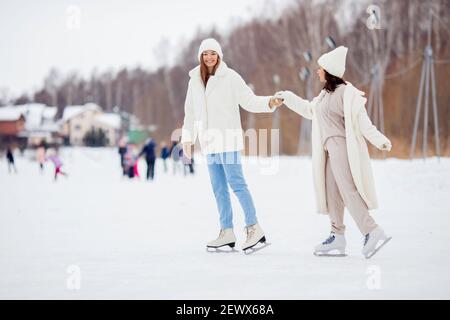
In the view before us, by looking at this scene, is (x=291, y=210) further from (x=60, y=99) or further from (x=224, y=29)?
(x=60, y=99)

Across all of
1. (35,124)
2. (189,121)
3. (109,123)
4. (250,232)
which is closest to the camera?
(250,232)

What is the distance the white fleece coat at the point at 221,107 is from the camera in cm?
450

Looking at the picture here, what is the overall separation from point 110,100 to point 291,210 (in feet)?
177

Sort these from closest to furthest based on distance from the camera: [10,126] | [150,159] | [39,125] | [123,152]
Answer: [150,159] → [123,152] → [10,126] → [39,125]

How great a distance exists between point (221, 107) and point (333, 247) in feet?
3.96

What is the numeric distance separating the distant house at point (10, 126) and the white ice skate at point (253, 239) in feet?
93.3

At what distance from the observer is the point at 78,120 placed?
173 feet

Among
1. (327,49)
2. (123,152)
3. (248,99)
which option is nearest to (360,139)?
(248,99)

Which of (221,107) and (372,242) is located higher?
(221,107)

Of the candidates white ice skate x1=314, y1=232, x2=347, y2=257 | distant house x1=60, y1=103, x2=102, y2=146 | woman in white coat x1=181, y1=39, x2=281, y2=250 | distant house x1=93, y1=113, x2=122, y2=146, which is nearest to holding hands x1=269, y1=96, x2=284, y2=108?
woman in white coat x1=181, y1=39, x2=281, y2=250

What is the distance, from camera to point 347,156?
14.1 feet

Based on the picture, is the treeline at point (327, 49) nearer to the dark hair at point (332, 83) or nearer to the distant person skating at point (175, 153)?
the distant person skating at point (175, 153)

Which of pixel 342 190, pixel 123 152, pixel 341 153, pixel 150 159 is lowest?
pixel 150 159

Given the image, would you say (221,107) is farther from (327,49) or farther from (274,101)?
(327,49)
